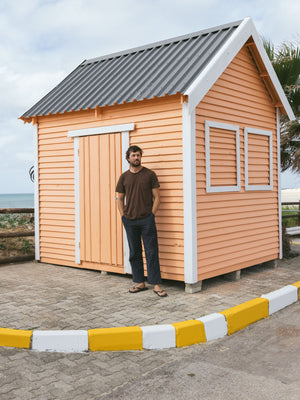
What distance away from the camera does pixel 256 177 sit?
857 cm

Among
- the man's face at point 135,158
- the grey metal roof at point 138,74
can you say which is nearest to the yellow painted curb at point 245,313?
the man's face at point 135,158

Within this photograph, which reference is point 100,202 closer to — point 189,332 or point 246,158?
point 246,158

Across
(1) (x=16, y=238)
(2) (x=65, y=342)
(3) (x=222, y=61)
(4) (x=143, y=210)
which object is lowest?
(2) (x=65, y=342)

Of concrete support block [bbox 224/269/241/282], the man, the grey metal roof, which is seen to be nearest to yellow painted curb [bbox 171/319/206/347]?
the man

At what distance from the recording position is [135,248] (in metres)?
6.90

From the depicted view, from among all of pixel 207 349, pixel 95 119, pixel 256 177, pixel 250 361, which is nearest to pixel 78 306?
pixel 207 349

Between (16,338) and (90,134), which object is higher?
(90,134)

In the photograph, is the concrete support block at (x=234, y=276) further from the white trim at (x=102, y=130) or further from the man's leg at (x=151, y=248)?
the white trim at (x=102, y=130)

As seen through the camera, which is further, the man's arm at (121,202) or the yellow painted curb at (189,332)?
the man's arm at (121,202)

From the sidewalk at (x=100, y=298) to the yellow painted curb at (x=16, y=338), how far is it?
9.9 inches

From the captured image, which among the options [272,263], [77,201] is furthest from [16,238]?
[272,263]

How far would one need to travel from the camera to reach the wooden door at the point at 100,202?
7.81m

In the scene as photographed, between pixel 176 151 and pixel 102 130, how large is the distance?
5.47ft

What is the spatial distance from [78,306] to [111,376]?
6.48ft
